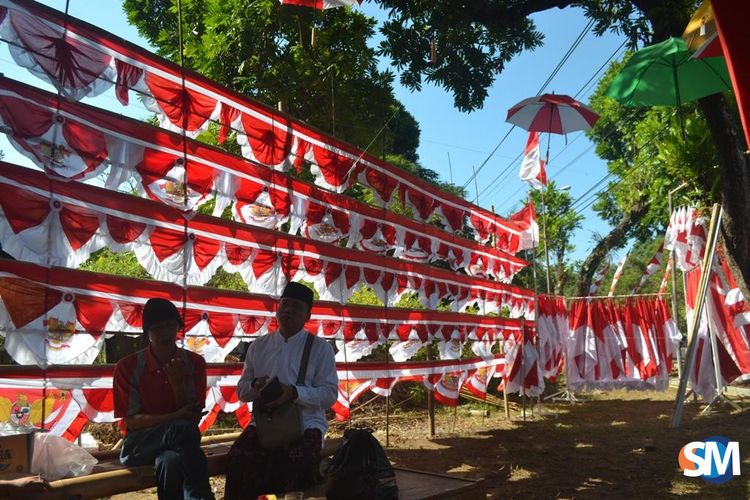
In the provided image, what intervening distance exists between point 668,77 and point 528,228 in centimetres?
499

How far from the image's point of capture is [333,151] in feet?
20.8

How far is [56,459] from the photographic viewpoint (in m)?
3.29

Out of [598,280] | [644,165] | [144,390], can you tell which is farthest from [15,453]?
[644,165]

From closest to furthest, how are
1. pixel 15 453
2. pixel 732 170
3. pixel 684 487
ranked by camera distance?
pixel 15 453, pixel 684 487, pixel 732 170

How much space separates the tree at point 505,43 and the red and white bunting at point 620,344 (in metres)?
5.53

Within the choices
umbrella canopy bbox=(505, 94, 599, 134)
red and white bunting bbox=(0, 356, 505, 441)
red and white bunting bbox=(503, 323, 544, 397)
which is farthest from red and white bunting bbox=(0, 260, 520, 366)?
umbrella canopy bbox=(505, 94, 599, 134)

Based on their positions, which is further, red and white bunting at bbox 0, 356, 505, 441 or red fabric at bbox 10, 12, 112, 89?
red fabric at bbox 10, 12, 112, 89

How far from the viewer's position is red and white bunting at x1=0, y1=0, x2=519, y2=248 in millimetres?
3617

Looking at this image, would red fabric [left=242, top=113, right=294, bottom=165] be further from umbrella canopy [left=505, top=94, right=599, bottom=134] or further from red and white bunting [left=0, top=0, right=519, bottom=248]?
umbrella canopy [left=505, top=94, right=599, bottom=134]

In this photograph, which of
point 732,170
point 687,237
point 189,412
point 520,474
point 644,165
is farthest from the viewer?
point 644,165

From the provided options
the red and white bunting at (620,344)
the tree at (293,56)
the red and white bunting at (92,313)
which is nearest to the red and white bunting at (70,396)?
the red and white bunting at (92,313)

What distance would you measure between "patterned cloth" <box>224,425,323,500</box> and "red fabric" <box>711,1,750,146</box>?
302cm

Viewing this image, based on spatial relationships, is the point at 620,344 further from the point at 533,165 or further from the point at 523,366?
the point at 533,165

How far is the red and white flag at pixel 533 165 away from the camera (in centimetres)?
1152
